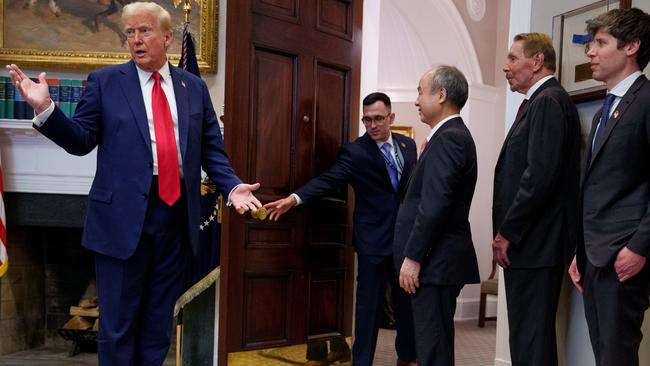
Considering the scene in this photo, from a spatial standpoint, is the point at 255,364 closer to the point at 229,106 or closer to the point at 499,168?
the point at 229,106

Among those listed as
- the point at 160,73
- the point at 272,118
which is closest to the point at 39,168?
the point at 272,118

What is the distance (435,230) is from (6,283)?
9.76 feet

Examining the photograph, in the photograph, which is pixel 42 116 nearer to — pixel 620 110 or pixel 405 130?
pixel 620 110

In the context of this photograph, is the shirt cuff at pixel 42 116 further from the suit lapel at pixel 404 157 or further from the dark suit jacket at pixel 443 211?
the suit lapel at pixel 404 157

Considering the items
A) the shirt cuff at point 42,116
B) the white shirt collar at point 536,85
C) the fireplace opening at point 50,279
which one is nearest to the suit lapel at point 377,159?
the white shirt collar at point 536,85

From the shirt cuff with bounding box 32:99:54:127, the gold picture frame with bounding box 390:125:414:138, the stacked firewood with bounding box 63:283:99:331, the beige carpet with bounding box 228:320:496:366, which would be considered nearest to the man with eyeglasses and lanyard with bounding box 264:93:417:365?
the beige carpet with bounding box 228:320:496:366

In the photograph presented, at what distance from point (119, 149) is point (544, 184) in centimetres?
151

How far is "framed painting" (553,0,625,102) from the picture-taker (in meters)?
2.99

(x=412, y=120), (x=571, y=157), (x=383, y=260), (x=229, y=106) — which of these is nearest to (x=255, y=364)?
(x=383, y=260)

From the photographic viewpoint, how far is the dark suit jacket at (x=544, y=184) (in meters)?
2.62

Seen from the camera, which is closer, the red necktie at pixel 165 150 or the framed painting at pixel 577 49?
the red necktie at pixel 165 150

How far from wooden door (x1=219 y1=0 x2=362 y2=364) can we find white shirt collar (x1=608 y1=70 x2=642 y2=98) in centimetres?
167

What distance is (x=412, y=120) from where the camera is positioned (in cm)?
713

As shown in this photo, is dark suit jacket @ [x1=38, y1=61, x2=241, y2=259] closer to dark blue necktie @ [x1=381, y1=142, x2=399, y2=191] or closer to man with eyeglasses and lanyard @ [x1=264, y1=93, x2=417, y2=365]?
man with eyeglasses and lanyard @ [x1=264, y1=93, x2=417, y2=365]
